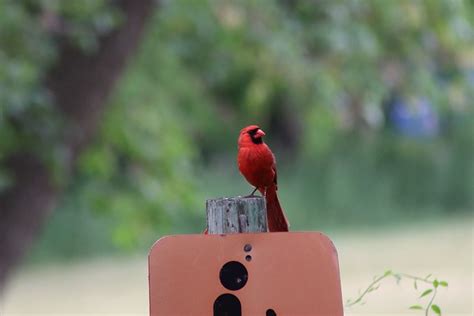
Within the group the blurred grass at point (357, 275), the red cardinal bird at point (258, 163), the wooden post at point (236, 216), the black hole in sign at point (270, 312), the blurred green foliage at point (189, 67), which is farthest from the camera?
the blurred grass at point (357, 275)

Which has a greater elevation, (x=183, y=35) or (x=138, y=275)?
(x=183, y=35)

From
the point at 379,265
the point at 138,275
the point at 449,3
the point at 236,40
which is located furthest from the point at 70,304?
the point at 449,3

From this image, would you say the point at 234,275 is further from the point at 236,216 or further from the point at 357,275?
the point at 357,275

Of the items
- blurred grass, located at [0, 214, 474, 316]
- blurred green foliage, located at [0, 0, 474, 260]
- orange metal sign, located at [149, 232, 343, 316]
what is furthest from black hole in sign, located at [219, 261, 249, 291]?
blurred grass, located at [0, 214, 474, 316]

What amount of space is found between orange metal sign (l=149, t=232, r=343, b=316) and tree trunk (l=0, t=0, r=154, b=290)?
5.57m

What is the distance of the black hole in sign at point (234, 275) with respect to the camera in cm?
241

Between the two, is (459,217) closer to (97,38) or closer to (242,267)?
(97,38)

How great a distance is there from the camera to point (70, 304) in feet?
42.1

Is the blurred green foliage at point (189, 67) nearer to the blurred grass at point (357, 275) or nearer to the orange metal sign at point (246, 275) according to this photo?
the blurred grass at point (357, 275)

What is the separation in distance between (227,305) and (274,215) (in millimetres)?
412

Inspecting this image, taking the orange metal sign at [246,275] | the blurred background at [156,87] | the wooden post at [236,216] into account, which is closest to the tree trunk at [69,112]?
the blurred background at [156,87]

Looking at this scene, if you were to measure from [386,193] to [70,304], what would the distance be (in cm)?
852

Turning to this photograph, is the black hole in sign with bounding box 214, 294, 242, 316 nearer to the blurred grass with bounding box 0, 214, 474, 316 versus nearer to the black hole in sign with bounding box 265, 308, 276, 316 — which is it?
the black hole in sign with bounding box 265, 308, 276, 316

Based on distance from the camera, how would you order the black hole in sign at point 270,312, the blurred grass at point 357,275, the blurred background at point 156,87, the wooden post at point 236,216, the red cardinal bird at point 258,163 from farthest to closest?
1. the blurred grass at point 357,275
2. the blurred background at point 156,87
3. the red cardinal bird at point 258,163
4. the wooden post at point 236,216
5. the black hole in sign at point 270,312
